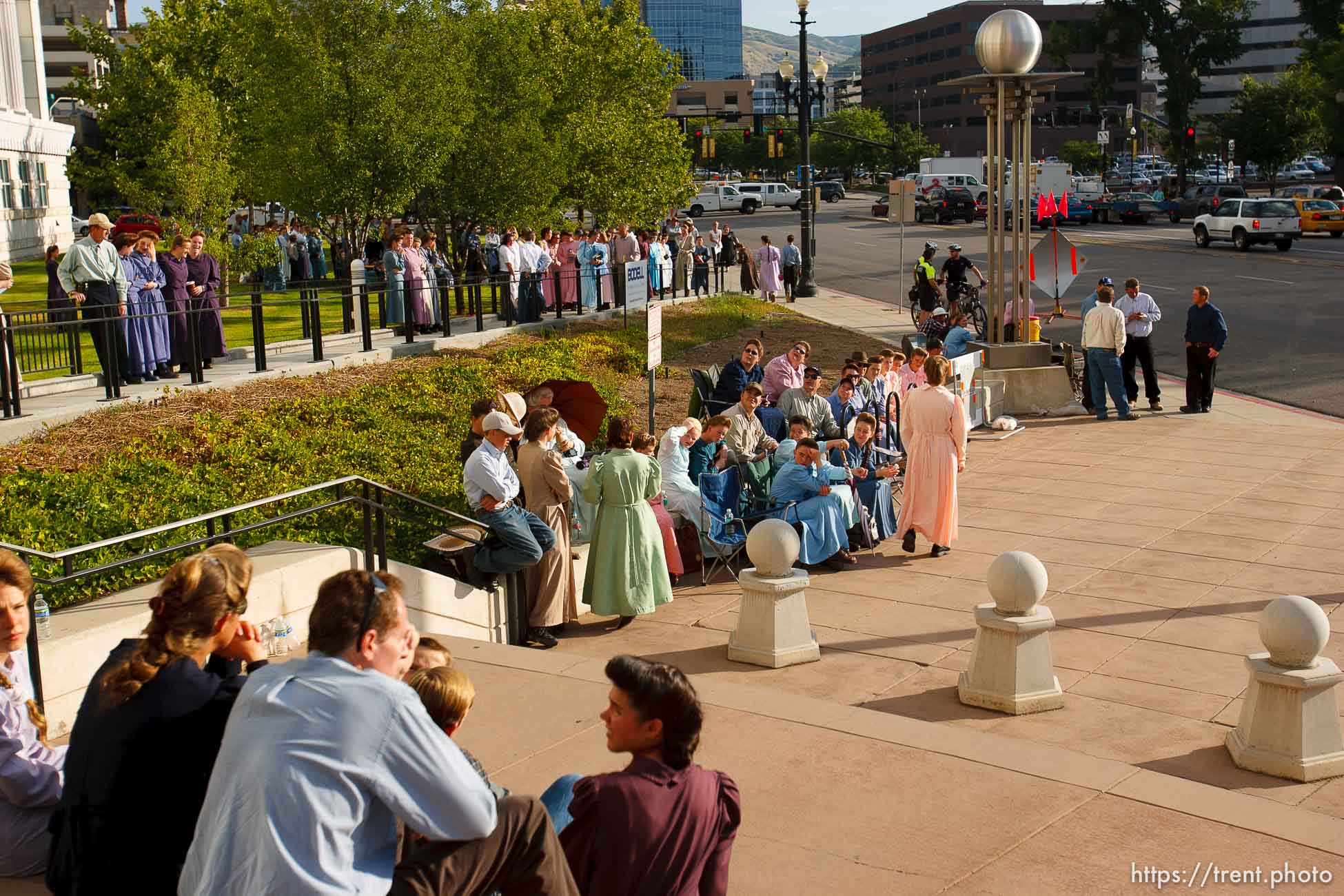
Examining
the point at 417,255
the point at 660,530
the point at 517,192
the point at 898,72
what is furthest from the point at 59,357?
the point at 898,72

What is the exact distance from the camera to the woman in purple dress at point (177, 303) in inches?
610

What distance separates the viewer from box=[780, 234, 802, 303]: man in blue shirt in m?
34.1

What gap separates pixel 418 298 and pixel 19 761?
16.1m

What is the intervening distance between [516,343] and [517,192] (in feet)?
20.7

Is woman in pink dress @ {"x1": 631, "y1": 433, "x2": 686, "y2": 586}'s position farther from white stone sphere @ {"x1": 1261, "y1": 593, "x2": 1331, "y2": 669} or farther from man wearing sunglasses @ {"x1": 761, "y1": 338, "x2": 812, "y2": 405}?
white stone sphere @ {"x1": 1261, "y1": 593, "x2": 1331, "y2": 669}

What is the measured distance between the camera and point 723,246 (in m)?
36.8

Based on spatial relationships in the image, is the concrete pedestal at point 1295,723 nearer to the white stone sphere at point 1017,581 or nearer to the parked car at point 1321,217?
the white stone sphere at point 1017,581

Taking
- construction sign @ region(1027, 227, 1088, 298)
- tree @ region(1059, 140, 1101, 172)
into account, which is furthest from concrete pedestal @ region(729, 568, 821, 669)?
tree @ region(1059, 140, 1101, 172)

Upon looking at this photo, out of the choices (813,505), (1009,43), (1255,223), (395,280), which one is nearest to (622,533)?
(813,505)

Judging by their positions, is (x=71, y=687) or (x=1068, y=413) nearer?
(x=71, y=687)

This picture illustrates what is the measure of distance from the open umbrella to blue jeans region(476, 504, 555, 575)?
3041mm

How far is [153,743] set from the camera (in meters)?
4.14

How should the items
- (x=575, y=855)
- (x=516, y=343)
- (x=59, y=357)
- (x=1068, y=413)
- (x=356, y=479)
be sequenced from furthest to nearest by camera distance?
(x=516, y=343), (x=1068, y=413), (x=59, y=357), (x=356, y=479), (x=575, y=855)

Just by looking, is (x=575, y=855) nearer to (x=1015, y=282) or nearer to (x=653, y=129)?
(x=1015, y=282)
